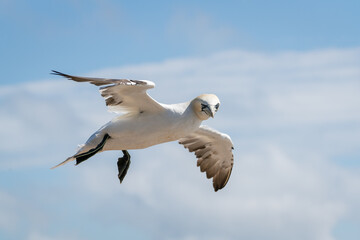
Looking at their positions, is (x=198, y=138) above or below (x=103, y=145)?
above

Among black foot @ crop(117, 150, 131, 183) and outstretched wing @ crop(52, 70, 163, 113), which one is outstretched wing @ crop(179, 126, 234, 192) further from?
outstretched wing @ crop(52, 70, 163, 113)

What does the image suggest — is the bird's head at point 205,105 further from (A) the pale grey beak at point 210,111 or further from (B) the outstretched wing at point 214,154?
(B) the outstretched wing at point 214,154

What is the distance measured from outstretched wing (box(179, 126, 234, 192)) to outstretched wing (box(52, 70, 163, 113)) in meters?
2.96

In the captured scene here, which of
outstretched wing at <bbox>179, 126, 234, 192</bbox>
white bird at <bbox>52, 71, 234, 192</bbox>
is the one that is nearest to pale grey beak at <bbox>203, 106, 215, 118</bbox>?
Answer: white bird at <bbox>52, 71, 234, 192</bbox>

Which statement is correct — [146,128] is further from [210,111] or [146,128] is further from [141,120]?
[210,111]

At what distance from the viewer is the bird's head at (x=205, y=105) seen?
1470 cm

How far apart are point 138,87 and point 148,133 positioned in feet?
3.47

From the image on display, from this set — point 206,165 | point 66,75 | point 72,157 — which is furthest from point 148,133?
point 206,165

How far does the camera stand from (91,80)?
12.8 metres

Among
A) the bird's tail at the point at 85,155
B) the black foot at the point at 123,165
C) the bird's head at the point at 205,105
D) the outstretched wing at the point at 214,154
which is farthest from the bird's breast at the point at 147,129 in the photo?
the outstretched wing at the point at 214,154

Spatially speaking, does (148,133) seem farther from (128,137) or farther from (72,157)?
(72,157)

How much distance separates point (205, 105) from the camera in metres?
14.7

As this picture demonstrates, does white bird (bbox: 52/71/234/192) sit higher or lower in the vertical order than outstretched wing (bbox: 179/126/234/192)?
lower

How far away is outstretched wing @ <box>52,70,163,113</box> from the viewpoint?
45.5 feet
